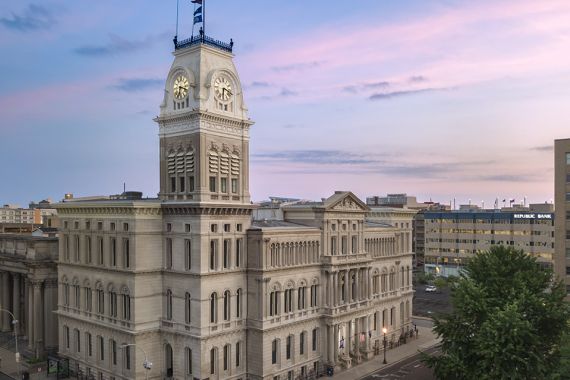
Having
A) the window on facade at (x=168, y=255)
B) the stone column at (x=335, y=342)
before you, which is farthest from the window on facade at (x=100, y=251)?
the stone column at (x=335, y=342)

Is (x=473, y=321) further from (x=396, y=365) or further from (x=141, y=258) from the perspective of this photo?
(x=141, y=258)

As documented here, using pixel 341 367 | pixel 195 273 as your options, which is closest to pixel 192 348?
pixel 195 273

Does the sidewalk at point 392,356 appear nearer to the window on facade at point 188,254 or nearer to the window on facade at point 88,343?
the window on facade at point 188,254

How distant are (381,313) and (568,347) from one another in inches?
1833

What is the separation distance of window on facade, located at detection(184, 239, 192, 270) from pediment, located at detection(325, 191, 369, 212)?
69.8 ft

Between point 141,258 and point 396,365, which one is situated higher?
point 141,258

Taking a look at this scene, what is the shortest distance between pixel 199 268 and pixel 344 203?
1049 inches

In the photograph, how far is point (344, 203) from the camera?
79125mm

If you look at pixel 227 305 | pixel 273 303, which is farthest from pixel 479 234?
pixel 227 305

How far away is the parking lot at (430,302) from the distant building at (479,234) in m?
23.0

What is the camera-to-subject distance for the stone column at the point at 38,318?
259 feet

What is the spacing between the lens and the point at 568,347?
149ft

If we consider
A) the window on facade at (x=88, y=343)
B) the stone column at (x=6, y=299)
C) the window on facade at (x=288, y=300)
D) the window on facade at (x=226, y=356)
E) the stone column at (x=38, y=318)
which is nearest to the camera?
the window on facade at (x=226, y=356)

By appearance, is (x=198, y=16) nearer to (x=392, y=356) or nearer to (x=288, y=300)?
(x=288, y=300)
